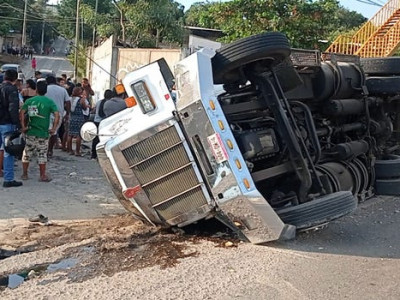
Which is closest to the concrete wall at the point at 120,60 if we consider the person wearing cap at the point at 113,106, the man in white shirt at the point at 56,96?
the man in white shirt at the point at 56,96

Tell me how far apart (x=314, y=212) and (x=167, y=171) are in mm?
1417

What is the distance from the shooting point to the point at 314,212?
5.64 metres

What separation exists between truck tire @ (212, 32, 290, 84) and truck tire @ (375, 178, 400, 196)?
11.5 feet

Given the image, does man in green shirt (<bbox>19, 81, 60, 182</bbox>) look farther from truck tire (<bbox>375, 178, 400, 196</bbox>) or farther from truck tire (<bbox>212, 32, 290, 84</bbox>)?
truck tire (<bbox>375, 178, 400, 196</bbox>)

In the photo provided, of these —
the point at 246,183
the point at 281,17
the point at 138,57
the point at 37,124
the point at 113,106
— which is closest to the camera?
the point at 246,183

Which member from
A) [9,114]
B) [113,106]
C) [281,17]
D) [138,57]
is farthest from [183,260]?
[281,17]

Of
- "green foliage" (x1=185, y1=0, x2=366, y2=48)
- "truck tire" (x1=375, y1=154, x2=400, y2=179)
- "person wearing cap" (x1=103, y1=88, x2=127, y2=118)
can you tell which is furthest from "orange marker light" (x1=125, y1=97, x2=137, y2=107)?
"green foliage" (x1=185, y1=0, x2=366, y2=48)

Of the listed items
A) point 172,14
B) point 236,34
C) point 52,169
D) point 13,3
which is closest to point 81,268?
point 52,169

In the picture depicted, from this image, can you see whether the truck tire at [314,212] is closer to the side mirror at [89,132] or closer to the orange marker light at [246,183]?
the orange marker light at [246,183]

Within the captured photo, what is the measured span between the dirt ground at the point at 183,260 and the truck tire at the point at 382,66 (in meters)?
2.52

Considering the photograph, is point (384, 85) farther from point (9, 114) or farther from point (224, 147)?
point (9, 114)

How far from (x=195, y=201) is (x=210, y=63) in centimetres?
125

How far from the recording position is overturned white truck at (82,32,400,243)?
17.3ft

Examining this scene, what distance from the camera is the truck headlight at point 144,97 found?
17.8ft
